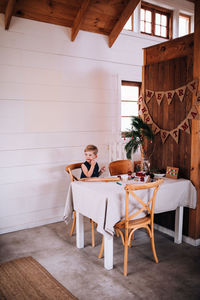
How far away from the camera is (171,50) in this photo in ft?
12.0

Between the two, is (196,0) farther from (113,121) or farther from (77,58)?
(113,121)

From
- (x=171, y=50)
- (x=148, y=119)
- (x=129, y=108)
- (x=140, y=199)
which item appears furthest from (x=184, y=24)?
(x=140, y=199)

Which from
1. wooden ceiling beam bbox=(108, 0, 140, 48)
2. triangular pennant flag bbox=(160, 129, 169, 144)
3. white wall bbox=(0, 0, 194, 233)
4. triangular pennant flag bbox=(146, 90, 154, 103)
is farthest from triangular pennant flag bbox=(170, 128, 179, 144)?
wooden ceiling beam bbox=(108, 0, 140, 48)

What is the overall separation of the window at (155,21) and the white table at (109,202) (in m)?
3.37

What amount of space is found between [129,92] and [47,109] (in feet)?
5.86

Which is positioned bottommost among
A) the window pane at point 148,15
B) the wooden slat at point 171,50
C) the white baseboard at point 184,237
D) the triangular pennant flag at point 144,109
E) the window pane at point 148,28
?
the white baseboard at point 184,237

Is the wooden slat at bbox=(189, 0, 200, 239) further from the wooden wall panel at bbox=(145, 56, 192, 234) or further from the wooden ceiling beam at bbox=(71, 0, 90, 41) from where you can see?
the wooden ceiling beam at bbox=(71, 0, 90, 41)

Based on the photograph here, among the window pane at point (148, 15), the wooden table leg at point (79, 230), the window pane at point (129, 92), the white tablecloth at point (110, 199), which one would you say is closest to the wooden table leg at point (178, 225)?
the white tablecloth at point (110, 199)

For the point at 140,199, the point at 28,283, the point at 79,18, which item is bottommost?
the point at 28,283

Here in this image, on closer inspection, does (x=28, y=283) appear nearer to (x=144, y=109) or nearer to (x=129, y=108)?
(x=144, y=109)

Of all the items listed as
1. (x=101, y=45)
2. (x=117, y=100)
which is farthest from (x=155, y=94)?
(x=101, y=45)

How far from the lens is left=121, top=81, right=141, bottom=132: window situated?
204 inches

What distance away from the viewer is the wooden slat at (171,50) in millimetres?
3445

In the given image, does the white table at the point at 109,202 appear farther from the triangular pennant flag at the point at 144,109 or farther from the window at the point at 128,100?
the window at the point at 128,100
